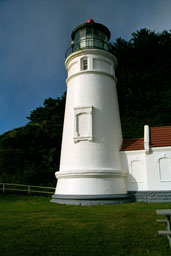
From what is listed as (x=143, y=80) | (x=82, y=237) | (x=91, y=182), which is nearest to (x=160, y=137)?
(x=91, y=182)

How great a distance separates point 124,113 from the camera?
22625 mm

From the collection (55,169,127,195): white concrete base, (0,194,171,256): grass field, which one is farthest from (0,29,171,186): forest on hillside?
(0,194,171,256): grass field

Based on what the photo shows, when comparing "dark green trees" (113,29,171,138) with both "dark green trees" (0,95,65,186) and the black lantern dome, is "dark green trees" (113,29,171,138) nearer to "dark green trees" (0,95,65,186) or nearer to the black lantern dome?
"dark green trees" (0,95,65,186)

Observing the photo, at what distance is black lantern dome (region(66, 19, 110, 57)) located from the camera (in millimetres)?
12680

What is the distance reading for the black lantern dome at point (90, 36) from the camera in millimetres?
12680

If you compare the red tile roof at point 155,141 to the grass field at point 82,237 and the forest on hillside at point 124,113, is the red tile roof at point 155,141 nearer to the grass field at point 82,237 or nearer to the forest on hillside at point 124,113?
the grass field at point 82,237

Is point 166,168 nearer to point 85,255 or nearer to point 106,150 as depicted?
point 106,150

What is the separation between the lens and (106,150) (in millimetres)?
11023

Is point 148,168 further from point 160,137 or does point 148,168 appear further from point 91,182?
point 91,182

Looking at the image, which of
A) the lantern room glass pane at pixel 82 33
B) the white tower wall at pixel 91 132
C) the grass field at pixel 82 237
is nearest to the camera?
the grass field at pixel 82 237

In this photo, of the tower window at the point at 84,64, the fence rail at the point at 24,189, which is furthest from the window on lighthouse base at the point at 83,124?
the fence rail at the point at 24,189

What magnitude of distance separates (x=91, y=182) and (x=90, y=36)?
340 inches

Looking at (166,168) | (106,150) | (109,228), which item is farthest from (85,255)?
(166,168)

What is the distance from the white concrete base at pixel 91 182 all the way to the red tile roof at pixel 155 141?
191 cm
